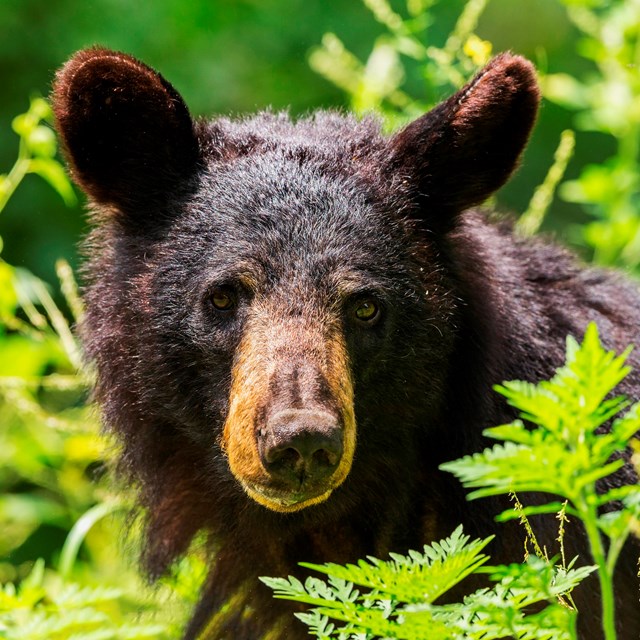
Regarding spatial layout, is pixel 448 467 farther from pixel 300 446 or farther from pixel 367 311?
pixel 367 311

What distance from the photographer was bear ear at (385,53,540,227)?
4172 mm

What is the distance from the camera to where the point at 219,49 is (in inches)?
432

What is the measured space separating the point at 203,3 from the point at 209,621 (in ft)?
25.0

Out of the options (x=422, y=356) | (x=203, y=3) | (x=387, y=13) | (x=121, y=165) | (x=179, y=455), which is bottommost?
(x=179, y=455)

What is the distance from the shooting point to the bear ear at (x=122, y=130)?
421 centimetres

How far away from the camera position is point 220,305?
13.2 feet

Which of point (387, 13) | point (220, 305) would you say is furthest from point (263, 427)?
point (387, 13)

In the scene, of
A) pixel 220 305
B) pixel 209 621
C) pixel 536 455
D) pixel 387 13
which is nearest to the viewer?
pixel 536 455

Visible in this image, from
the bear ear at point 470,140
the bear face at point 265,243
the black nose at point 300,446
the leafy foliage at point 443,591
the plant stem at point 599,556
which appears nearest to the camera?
the plant stem at point 599,556

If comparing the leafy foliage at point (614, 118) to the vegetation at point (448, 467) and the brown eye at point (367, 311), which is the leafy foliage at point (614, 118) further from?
the brown eye at point (367, 311)

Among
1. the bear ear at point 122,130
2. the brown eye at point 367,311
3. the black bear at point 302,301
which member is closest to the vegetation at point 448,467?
the black bear at point 302,301

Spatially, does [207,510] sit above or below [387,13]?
below

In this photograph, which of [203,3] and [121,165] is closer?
[121,165]

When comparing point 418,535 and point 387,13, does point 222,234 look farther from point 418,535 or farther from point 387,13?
point 387,13
